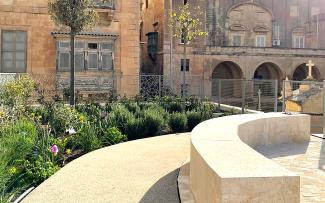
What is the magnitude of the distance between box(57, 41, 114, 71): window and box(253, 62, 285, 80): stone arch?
59.6 ft

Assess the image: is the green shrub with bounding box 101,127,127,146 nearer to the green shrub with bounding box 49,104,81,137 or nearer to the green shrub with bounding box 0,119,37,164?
the green shrub with bounding box 49,104,81,137

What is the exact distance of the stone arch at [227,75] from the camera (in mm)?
30372

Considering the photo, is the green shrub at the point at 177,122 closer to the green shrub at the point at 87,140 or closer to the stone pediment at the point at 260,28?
the green shrub at the point at 87,140

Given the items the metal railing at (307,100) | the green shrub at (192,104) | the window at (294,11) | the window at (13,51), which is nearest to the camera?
the green shrub at (192,104)

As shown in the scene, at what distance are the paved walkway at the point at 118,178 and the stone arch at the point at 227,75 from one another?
21.6 m

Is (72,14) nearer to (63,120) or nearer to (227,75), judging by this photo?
(63,120)

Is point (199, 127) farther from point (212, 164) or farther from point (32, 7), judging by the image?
point (32, 7)

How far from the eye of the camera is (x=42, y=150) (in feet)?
22.6

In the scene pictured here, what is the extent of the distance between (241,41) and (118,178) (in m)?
→ 32.9

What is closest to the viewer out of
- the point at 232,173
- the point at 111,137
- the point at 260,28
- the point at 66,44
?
the point at 232,173

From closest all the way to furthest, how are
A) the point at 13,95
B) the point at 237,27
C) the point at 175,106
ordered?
the point at 13,95 < the point at 175,106 < the point at 237,27

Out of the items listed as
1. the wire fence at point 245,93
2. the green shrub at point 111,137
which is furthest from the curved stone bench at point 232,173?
the wire fence at point 245,93

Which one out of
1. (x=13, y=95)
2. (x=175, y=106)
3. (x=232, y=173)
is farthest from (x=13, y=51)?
(x=232, y=173)

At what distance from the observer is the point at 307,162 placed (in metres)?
7.15
